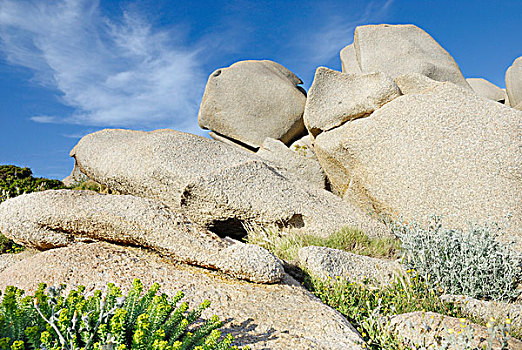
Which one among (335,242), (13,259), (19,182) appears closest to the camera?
(335,242)

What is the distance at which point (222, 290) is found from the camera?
442 centimetres

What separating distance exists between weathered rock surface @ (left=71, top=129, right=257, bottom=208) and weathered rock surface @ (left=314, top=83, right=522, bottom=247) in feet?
8.62

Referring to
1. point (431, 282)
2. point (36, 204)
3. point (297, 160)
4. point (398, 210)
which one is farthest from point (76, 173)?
point (431, 282)

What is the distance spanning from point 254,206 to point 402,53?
7.89 meters

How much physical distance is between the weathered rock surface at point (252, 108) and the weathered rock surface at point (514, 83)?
7.86 m

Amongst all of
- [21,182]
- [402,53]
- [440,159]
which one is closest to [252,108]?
[402,53]

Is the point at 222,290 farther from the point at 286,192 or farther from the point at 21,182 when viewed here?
the point at 21,182

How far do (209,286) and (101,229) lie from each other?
209 cm

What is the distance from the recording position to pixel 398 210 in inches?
315

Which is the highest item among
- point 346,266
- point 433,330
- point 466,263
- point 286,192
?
point 286,192

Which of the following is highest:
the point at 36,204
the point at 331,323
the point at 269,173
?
the point at 269,173

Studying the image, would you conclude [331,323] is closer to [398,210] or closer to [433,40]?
[398,210]

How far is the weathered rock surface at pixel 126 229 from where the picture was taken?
4.92m

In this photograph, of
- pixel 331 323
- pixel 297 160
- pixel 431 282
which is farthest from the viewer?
pixel 297 160
